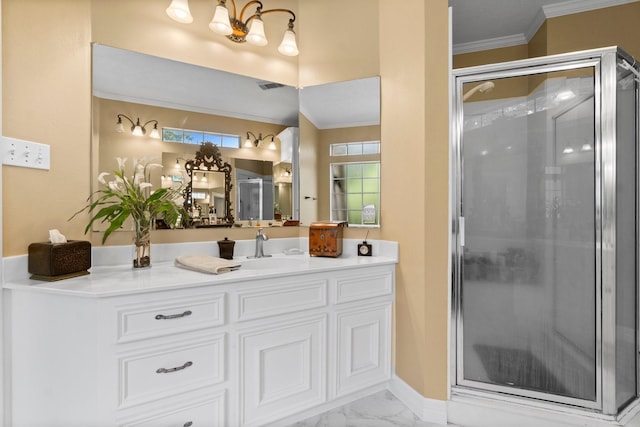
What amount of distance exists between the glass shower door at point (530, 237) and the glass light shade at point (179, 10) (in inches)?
64.5

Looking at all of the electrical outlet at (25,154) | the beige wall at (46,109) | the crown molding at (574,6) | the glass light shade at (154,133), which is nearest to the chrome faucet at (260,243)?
the glass light shade at (154,133)

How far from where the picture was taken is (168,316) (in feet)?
4.56

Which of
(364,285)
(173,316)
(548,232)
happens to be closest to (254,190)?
(364,285)

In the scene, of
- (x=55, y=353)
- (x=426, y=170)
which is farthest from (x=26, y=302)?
(x=426, y=170)

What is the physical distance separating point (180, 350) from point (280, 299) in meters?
0.49

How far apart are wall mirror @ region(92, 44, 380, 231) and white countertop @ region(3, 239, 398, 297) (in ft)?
1.38

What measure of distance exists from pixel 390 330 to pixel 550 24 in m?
2.65

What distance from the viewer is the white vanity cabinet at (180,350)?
1286 millimetres

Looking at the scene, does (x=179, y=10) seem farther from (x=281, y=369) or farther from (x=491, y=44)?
(x=491, y=44)

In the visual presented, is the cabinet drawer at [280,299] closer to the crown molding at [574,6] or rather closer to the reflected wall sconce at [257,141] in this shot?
the reflected wall sconce at [257,141]

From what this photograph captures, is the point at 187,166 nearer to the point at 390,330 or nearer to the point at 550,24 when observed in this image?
the point at 390,330

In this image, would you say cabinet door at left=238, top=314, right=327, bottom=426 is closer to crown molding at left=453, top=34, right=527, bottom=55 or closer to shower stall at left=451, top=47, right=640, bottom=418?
shower stall at left=451, top=47, right=640, bottom=418

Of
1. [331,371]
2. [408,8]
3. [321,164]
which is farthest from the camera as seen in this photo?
[321,164]

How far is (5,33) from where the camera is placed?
140cm
